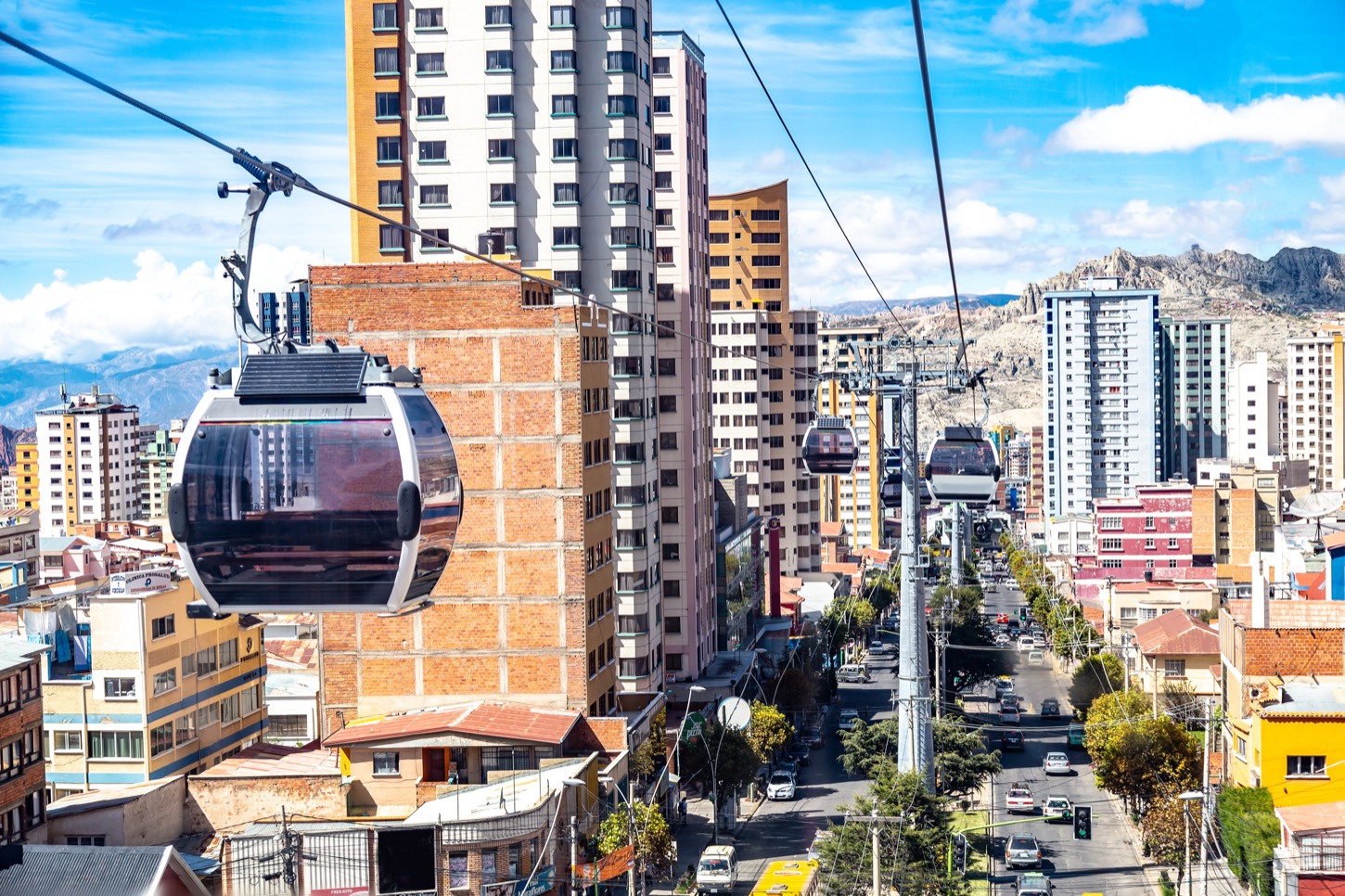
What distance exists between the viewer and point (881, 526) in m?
122

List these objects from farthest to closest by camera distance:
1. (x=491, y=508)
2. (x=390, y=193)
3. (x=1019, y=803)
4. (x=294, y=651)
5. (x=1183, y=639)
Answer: (x=1183, y=639) → (x=294, y=651) → (x=390, y=193) → (x=1019, y=803) → (x=491, y=508)

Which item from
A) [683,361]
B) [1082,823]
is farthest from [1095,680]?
[683,361]

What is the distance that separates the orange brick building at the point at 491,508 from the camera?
113ft

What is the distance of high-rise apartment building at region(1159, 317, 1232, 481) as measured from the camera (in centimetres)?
14875

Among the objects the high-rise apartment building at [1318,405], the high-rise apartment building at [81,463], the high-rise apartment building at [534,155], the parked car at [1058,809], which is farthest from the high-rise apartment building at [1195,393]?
the high-rise apartment building at [534,155]

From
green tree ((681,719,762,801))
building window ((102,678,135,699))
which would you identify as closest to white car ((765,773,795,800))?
green tree ((681,719,762,801))

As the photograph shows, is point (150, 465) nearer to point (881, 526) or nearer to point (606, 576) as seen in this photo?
point (881, 526)

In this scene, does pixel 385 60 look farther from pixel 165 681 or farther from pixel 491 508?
pixel 165 681

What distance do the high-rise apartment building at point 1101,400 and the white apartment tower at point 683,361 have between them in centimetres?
7850

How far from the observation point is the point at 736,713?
39094mm

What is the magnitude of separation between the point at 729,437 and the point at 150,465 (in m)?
78.5

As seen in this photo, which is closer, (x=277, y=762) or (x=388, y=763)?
(x=388, y=763)

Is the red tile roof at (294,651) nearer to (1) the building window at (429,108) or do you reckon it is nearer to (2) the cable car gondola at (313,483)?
(1) the building window at (429,108)

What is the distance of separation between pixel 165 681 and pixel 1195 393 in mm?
128937
